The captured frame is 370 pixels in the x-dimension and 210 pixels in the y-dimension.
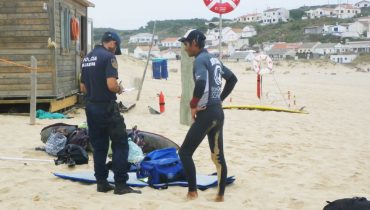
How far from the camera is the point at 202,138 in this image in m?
4.93

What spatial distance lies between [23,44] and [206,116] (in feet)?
25.9

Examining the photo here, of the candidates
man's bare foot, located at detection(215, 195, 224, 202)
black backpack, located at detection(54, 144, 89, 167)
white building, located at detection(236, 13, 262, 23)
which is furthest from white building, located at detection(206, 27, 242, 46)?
man's bare foot, located at detection(215, 195, 224, 202)

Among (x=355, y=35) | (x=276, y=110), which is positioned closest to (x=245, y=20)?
(x=355, y=35)

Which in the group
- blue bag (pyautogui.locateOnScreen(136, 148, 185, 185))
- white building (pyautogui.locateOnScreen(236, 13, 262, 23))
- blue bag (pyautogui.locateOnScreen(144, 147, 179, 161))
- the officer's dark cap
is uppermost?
white building (pyautogui.locateOnScreen(236, 13, 262, 23))

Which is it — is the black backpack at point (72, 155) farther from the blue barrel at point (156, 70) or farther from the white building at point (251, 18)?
the white building at point (251, 18)

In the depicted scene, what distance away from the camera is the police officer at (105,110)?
498 centimetres

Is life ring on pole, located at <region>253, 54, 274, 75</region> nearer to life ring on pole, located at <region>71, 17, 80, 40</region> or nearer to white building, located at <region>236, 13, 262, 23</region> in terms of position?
life ring on pole, located at <region>71, 17, 80, 40</region>

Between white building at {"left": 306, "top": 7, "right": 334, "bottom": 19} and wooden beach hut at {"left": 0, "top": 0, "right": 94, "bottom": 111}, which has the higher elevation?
white building at {"left": 306, "top": 7, "right": 334, "bottom": 19}

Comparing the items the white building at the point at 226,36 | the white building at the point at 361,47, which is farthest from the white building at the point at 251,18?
the white building at the point at 361,47

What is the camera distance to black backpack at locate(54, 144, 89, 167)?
644 cm

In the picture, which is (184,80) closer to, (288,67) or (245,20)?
(288,67)

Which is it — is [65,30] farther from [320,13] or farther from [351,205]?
[320,13]

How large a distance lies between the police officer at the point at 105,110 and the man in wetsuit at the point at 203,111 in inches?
25.4

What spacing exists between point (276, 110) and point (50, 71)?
19.2ft
